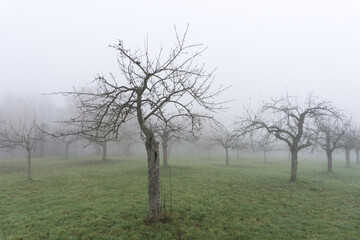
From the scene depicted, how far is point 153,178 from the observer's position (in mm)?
6340

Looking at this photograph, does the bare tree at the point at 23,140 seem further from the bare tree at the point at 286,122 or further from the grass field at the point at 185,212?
the bare tree at the point at 286,122

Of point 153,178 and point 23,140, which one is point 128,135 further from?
point 153,178

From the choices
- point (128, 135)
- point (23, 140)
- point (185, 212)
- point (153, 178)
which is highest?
point (128, 135)

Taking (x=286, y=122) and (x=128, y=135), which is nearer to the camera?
(x=286, y=122)

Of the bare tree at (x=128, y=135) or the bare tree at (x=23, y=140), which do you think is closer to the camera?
the bare tree at (x=23, y=140)

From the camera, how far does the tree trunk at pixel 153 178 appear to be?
634 centimetres

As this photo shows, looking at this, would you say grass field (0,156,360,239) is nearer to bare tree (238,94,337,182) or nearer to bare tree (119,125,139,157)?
bare tree (238,94,337,182)

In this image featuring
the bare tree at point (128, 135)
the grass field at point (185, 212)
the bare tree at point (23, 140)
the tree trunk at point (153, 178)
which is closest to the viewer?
the grass field at point (185, 212)

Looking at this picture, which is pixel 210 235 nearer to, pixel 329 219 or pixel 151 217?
pixel 151 217

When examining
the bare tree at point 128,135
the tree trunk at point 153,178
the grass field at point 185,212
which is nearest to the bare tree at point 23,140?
the grass field at point 185,212

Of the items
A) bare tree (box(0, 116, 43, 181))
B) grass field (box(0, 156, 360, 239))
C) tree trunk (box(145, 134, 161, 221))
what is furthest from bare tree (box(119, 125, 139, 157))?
tree trunk (box(145, 134, 161, 221))

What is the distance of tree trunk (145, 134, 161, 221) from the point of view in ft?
20.8

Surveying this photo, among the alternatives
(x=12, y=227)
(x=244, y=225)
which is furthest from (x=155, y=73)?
(x=12, y=227)

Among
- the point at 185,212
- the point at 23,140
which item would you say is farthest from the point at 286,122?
the point at 23,140
